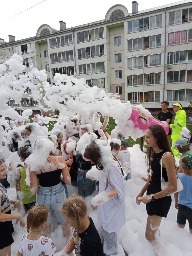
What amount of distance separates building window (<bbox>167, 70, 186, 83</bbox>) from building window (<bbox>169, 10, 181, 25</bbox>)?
19.6ft

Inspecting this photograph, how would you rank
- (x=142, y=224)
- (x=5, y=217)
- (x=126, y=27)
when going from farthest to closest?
(x=126, y=27) < (x=142, y=224) < (x=5, y=217)

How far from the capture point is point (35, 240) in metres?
2.18

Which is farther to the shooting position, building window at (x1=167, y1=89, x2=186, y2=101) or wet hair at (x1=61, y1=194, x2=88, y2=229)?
building window at (x1=167, y1=89, x2=186, y2=101)

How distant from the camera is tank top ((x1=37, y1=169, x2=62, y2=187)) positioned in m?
3.14

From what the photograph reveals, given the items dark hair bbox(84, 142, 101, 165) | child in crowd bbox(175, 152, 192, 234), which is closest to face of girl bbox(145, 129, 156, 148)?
dark hair bbox(84, 142, 101, 165)

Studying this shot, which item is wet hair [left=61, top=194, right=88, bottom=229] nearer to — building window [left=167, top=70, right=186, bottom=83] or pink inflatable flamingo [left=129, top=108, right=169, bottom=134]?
pink inflatable flamingo [left=129, top=108, right=169, bottom=134]

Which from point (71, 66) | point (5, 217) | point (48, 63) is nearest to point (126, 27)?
point (71, 66)

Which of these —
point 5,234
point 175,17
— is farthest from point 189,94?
point 5,234

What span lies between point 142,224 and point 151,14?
101 ft

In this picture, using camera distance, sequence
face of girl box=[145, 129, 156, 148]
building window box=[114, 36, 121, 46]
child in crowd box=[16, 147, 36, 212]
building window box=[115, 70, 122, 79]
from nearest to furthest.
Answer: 1. face of girl box=[145, 129, 156, 148]
2. child in crowd box=[16, 147, 36, 212]
3. building window box=[114, 36, 121, 46]
4. building window box=[115, 70, 122, 79]

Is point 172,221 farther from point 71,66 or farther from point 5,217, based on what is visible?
point 71,66

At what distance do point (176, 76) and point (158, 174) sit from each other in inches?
1118

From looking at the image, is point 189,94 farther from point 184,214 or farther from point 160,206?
point 160,206

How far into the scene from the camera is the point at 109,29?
112 ft
